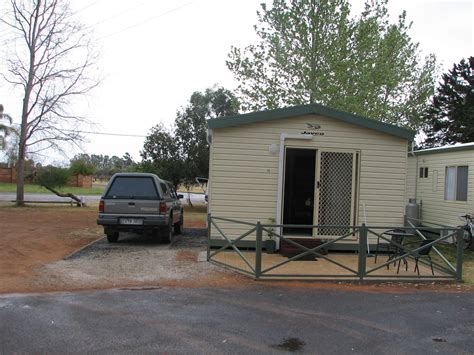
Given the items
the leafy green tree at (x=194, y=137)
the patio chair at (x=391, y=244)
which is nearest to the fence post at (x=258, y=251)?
the patio chair at (x=391, y=244)

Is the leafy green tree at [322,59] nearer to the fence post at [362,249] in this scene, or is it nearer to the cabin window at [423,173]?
the cabin window at [423,173]

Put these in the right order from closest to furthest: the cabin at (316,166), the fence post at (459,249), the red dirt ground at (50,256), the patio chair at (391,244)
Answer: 1. the red dirt ground at (50,256)
2. the fence post at (459,249)
3. the patio chair at (391,244)
4. the cabin at (316,166)

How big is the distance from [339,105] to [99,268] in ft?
49.1

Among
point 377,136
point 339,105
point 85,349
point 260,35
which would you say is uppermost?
point 260,35

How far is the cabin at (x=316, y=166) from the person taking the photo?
1071cm

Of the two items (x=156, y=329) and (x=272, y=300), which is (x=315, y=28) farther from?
(x=156, y=329)

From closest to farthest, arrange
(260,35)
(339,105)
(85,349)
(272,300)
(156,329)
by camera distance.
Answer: (85,349) → (156,329) → (272,300) → (339,105) → (260,35)

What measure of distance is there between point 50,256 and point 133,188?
2.55 metres

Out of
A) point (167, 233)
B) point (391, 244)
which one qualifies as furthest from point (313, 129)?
point (167, 233)

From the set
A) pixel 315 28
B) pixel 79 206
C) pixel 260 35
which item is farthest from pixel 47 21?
pixel 315 28

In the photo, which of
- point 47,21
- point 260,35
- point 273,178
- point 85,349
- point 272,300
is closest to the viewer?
point 85,349

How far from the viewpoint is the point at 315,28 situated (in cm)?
2150

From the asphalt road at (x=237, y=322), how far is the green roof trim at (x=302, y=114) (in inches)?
171

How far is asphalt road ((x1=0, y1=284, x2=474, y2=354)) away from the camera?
4.79m
